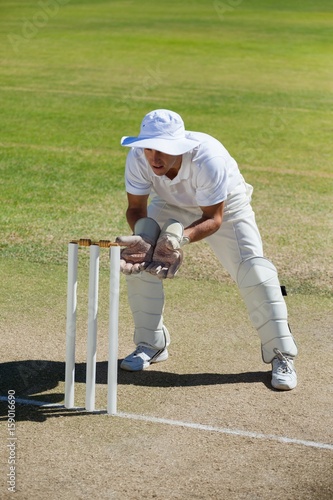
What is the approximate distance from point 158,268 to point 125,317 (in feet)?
5.79

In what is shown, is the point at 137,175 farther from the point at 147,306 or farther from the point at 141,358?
the point at 141,358

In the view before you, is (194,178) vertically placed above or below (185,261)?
above

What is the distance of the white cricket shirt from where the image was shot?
20.3ft

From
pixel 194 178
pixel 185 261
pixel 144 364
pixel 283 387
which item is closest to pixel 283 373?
pixel 283 387

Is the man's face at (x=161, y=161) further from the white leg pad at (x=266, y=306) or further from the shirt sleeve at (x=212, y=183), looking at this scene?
the white leg pad at (x=266, y=306)

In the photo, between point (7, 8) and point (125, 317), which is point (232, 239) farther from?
point (7, 8)

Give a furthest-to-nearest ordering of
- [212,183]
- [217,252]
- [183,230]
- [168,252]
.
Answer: [217,252] < [212,183] < [183,230] < [168,252]

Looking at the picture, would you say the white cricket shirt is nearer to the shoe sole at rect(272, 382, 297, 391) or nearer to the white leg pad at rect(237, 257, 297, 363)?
the white leg pad at rect(237, 257, 297, 363)

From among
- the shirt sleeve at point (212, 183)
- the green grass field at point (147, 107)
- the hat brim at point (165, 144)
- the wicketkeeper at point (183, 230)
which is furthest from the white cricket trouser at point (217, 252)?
the green grass field at point (147, 107)

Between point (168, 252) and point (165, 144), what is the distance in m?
0.69

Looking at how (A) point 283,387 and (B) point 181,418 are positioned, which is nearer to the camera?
(B) point 181,418

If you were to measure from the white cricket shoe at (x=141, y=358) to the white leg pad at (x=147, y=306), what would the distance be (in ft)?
0.15

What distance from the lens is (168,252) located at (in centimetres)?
593

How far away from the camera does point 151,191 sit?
22.0 feet
